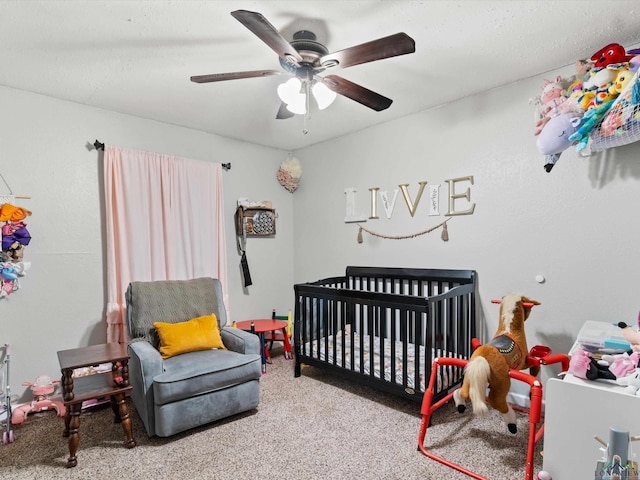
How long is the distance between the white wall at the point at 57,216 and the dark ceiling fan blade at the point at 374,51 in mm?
2230

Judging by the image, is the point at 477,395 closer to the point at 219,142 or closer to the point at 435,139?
the point at 435,139

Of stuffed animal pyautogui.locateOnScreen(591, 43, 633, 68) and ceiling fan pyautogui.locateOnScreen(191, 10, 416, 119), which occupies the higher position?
stuffed animal pyautogui.locateOnScreen(591, 43, 633, 68)

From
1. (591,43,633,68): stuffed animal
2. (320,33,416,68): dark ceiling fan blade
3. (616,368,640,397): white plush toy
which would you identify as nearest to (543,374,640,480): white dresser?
(616,368,640,397): white plush toy

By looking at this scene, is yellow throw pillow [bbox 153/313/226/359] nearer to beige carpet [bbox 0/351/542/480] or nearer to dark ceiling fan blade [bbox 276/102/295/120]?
beige carpet [bbox 0/351/542/480]

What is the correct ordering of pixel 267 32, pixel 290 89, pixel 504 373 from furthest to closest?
1. pixel 290 89
2. pixel 504 373
3. pixel 267 32

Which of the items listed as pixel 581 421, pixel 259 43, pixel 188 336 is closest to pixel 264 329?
pixel 188 336

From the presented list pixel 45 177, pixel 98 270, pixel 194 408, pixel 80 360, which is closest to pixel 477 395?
pixel 194 408

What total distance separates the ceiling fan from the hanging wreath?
1.87 metres

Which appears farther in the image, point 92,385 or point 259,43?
point 92,385

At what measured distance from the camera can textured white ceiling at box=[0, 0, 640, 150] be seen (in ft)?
5.74

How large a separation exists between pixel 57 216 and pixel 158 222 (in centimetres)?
73

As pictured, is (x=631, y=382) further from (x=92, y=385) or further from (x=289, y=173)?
(x=289, y=173)

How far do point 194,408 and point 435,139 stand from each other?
276cm

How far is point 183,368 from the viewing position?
2279 mm
